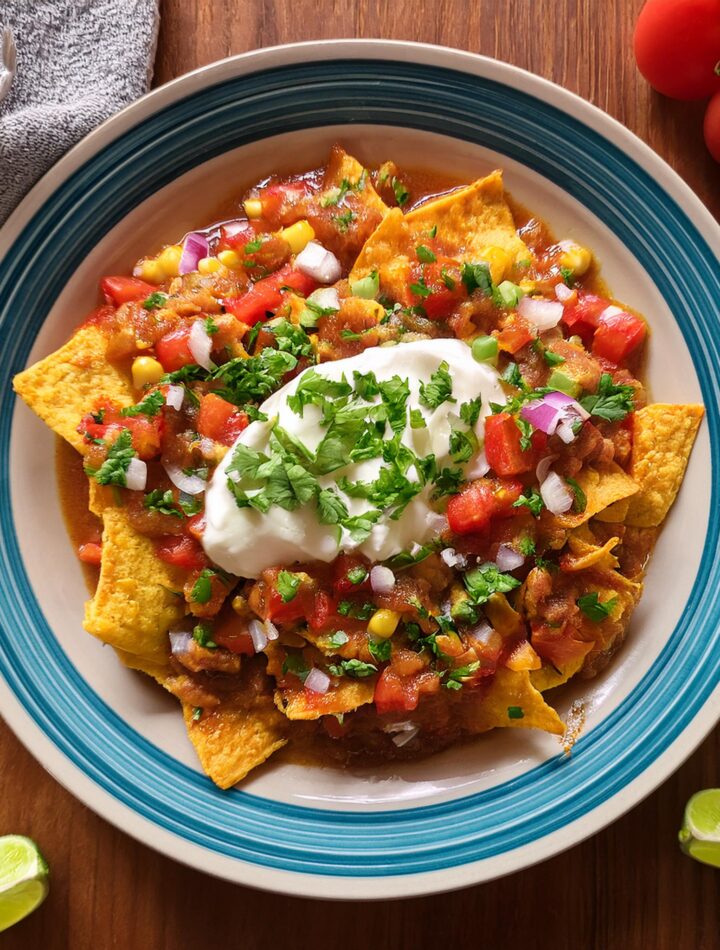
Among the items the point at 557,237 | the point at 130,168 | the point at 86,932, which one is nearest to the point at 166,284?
the point at 130,168

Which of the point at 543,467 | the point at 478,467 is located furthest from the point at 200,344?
the point at 543,467

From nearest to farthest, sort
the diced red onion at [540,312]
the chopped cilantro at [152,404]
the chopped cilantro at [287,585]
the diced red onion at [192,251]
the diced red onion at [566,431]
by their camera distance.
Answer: the chopped cilantro at [287,585], the diced red onion at [566,431], the chopped cilantro at [152,404], the diced red onion at [540,312], the diced red onion at [192,251]

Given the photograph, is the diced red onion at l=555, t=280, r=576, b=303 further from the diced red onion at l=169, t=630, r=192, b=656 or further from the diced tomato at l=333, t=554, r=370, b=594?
the diced red onion at l=169, t=630, r=192, b=656

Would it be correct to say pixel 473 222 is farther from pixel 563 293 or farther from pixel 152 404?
pixel 152 404

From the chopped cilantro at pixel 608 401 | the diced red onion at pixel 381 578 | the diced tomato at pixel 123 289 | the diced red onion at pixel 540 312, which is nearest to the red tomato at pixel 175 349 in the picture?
the diced tomato at pixel 123 289

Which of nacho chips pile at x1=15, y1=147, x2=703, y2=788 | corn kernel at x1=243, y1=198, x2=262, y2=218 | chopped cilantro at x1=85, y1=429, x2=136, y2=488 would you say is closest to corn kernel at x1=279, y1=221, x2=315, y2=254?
nacho chips pile at x1=15, y1=147, x2=703, y2=788

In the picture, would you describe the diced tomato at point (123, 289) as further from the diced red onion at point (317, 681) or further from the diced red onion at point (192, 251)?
the diced red onion at point (317, 681)
